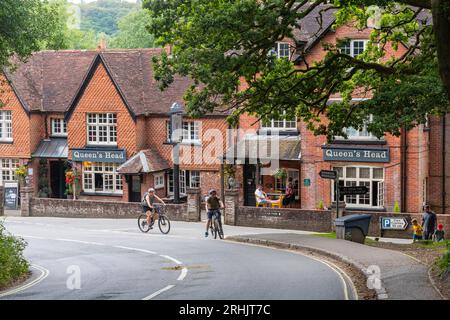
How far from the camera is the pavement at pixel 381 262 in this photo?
16.2m

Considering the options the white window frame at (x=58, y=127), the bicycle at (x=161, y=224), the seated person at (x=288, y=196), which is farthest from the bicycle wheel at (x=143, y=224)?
the white window frame at (x=58, y=127)

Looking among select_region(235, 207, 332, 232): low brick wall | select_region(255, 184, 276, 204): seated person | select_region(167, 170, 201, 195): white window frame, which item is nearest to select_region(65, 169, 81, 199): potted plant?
select_region(167, 170, 201, 195): white window frame

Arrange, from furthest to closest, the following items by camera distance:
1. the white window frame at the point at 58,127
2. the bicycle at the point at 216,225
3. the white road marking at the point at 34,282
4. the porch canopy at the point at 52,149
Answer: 1. the white window frame at the point at 58,127
2. the porch canopy at the point at 52,149
3. the bicycle at the point at 216,225
4. the white road marking at the point at 34,282

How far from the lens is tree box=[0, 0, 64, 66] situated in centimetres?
2253

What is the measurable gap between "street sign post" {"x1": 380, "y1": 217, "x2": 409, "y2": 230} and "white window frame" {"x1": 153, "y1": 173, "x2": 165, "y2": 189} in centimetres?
1533

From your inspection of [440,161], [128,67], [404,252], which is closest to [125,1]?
[128,67]

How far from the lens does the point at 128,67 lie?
154ft

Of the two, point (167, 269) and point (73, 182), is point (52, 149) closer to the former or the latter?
point (73, 182)

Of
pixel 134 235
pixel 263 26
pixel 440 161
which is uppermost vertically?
pixel 263 26

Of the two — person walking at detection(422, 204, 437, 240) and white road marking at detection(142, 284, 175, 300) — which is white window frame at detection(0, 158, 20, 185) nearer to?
person walking at detection(422, 204, 437, 240)

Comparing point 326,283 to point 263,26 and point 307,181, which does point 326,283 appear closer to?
point 263,26

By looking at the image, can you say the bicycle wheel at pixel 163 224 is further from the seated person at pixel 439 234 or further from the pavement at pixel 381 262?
the seated person at pixel 439 234

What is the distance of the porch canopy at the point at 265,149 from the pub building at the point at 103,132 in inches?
87.1
